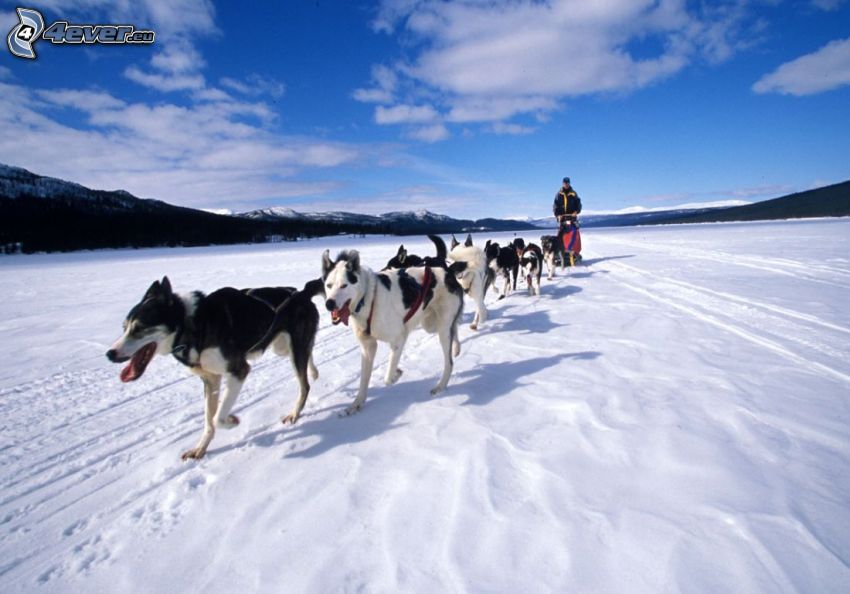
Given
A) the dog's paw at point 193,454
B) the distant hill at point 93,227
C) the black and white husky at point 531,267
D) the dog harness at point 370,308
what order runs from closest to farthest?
the dog's paw at point 193,454 < the dog harness at point 370,308 < the black and white husky at point 531,267 < the distant hill at point 93,227

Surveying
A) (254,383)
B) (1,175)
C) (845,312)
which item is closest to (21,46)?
(254,383)

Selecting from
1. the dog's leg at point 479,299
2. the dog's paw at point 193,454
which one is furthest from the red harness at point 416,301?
the dog's leg at point 479,299

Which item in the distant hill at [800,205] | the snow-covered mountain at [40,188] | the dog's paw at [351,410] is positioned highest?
the snow-covered mountain at [40,188]

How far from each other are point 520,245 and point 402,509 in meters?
9.20

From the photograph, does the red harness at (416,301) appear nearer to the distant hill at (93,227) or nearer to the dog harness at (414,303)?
the dog harness at (414,303)

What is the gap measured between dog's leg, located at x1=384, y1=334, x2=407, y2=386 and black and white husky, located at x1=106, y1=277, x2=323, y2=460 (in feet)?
2.97

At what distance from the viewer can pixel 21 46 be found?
982cm

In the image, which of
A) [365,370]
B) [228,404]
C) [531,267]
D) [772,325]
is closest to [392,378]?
[365,370]

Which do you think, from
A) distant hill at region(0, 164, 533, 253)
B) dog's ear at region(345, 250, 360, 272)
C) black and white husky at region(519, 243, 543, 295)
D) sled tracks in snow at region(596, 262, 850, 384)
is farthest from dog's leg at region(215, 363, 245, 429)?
distant hill at region(0, 164, 533, 253)

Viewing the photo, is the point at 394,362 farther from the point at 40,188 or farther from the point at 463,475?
the point at 40,188

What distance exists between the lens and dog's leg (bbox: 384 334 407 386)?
4.29 meters

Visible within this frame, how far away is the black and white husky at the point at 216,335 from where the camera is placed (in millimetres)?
2936

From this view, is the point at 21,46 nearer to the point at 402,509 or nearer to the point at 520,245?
the point at 520,245

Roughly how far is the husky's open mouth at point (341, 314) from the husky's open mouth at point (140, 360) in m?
A: 1.42
